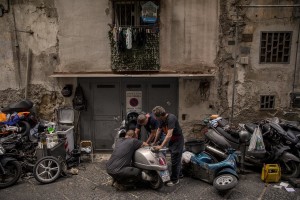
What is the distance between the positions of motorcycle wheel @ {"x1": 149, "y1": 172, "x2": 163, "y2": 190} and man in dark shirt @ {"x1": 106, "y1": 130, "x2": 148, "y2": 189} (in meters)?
0.38

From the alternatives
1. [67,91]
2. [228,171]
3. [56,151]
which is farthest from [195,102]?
[56,151]

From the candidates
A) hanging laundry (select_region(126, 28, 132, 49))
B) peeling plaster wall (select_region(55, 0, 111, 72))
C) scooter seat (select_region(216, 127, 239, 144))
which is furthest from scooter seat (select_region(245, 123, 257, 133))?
peeling plaster wall (select_region(55, 0, 111, 72))

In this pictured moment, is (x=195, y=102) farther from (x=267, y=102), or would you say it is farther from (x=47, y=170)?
(x=47, y=170)

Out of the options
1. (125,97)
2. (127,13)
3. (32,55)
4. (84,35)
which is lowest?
(125,97)

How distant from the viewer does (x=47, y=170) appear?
7.17 m

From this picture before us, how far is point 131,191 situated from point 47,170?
2.26 meters

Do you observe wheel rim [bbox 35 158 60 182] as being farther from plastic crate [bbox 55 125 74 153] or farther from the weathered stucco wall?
the weathered stucco wall

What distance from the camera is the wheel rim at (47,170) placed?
280 inches

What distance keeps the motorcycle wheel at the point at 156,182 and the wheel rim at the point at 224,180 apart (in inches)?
52.6

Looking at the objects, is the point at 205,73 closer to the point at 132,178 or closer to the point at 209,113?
the point at 209,113

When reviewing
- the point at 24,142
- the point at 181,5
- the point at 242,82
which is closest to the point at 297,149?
the point at 242,82

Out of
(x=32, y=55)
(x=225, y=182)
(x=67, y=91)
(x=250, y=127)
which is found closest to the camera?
(x=225, y=182)

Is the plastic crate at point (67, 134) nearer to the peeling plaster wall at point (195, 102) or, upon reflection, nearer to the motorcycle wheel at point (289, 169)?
the peeling plaster wall at point (195, 102)

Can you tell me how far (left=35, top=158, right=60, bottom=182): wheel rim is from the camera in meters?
7.12
